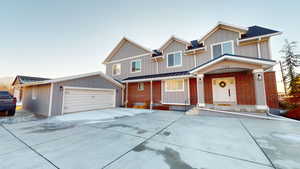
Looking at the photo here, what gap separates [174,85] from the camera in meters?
10.6

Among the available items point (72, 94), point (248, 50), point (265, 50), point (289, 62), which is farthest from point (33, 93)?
point (289, 62)

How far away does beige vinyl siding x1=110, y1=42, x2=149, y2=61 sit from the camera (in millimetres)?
13172

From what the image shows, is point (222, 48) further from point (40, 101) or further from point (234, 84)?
point (40, 101)

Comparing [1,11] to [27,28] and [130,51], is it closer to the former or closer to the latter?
[27,28]

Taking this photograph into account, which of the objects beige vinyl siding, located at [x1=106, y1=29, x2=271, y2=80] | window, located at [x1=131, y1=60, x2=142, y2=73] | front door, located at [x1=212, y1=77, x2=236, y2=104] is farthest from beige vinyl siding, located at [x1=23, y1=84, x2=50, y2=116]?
front door, located at [x1=212, y1=77, x2=236, y2=104]

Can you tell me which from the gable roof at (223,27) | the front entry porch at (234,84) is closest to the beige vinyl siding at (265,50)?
the front entry porch at (234,84)

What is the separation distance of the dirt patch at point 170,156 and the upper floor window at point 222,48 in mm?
9300

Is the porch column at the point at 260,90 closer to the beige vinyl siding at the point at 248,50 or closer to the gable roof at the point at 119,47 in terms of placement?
the beige vinyl siding at the point at 248,50

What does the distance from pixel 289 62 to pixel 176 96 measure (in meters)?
13.0

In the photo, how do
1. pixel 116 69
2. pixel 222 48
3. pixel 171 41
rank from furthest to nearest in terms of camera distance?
pixel 116 69 → pixel 171 41 → pixel 222 48

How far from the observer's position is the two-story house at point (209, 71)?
7352 mm

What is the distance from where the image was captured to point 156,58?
11.9 metres

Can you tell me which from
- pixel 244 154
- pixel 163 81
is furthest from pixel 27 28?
pixel 244 154

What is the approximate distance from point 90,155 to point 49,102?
287 inches
